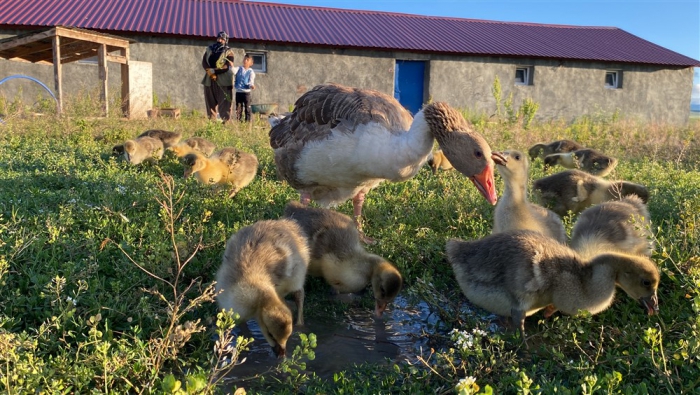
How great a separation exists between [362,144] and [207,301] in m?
2.00

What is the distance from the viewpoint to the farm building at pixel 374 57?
22875 mm

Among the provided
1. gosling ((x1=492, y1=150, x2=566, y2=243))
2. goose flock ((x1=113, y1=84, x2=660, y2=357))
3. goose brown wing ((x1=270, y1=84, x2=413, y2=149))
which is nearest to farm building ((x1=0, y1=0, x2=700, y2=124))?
goose brown wing ((x1=270, y1=84, x2=413, y2=149))

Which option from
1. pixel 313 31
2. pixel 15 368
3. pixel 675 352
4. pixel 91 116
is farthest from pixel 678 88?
Answer: pixel 15 368

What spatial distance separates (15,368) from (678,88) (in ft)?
114

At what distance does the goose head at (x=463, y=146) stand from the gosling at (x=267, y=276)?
58.7 inches

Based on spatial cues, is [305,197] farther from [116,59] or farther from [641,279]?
[116,59]

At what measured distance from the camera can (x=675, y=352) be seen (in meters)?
2.89

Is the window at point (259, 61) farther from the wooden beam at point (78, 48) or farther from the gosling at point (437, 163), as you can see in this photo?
the gosling at point (437, 163)

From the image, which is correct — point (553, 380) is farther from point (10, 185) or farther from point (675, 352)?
point (10, 185)

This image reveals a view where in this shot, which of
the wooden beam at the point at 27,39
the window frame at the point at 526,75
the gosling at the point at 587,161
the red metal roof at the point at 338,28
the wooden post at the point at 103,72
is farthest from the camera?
the window frame at the point at 526,75

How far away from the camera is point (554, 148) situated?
10.7m

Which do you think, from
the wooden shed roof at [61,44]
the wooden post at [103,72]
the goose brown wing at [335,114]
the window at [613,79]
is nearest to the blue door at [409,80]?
the window at [613,79]

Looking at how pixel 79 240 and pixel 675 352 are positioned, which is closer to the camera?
pixel 675 352

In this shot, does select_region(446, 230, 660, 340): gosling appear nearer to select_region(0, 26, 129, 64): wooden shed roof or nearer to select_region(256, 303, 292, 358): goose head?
select_region(256, 303, 292, 358): goose head
